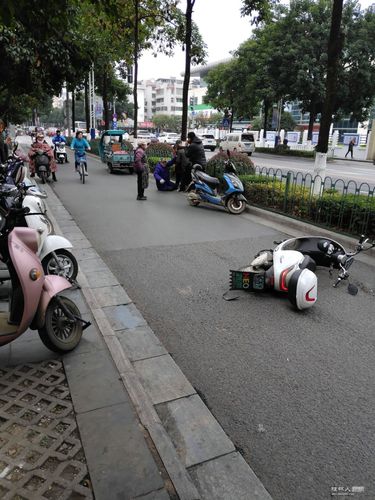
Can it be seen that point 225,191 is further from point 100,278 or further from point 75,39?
point 75,39

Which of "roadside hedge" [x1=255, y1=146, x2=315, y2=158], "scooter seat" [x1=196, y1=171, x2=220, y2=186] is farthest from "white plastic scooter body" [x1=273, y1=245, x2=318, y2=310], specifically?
"roadside hedge" [x1=255, y1=146, x2=315, y2=158]

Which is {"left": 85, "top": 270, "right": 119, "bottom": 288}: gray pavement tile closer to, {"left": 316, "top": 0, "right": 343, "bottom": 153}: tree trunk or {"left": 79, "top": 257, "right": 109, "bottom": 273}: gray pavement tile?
{"left": 79, "top": 257, "right": 109, "bottom": 273}: gray pavement tile

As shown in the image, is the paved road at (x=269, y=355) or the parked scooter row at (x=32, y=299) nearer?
the paved road at (x=269, y=355)

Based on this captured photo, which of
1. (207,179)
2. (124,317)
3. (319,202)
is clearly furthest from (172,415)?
(207,179)

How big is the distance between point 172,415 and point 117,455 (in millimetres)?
531

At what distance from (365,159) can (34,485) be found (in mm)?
35968

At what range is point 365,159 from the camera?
1323 inches

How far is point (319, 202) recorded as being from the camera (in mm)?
7719

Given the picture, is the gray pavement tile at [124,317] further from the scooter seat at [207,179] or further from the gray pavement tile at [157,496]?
the scooter seat at [207,179]

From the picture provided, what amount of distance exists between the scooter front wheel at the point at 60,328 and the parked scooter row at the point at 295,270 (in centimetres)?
194

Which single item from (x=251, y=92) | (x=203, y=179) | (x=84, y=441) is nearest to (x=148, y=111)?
(x=251, y=92)

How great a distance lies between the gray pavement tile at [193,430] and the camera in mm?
2506

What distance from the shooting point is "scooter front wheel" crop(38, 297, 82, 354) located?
339 cm

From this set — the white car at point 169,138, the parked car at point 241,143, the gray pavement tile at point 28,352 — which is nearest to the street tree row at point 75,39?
the gray pavement tile at point 28,352
